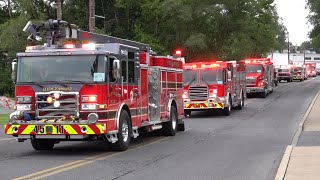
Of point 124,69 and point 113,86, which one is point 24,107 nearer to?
point 113,86

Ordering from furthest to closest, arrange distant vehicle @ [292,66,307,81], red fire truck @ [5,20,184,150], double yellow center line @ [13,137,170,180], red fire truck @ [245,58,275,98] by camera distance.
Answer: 1. distant vehicle @ [292,66,307,81]
2. red fire truck @ [245,58,275,98]
3. red fire truck @ [5,20,184,150]
4. double yellow center line @ [13,137,170,180]

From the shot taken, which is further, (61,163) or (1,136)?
(1,136)

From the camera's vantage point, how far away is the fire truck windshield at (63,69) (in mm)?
12617

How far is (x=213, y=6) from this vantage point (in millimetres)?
49469

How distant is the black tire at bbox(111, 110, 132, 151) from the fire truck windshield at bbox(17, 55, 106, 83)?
1406 mm

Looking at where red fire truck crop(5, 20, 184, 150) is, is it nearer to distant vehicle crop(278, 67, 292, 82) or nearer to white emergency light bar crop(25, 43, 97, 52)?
white emergency light bar crop(25, 43, 97, 52)

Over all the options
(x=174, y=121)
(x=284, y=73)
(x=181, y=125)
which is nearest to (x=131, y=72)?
(x=174, y=121)

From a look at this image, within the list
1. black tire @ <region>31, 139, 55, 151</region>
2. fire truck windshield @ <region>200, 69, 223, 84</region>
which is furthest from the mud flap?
fire truck windshield @ <region>200, 69, 223, 84</region>

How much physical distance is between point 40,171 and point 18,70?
3635mm

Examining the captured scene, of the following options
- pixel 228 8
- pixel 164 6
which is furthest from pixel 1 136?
pixel 228 8

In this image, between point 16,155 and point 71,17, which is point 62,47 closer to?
point 16,155

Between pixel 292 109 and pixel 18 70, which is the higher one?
pixel 18 70

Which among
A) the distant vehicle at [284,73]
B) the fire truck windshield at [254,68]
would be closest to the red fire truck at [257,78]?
the fire truck windshield at [254,68]

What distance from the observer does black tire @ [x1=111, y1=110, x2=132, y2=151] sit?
13328 millimetres
